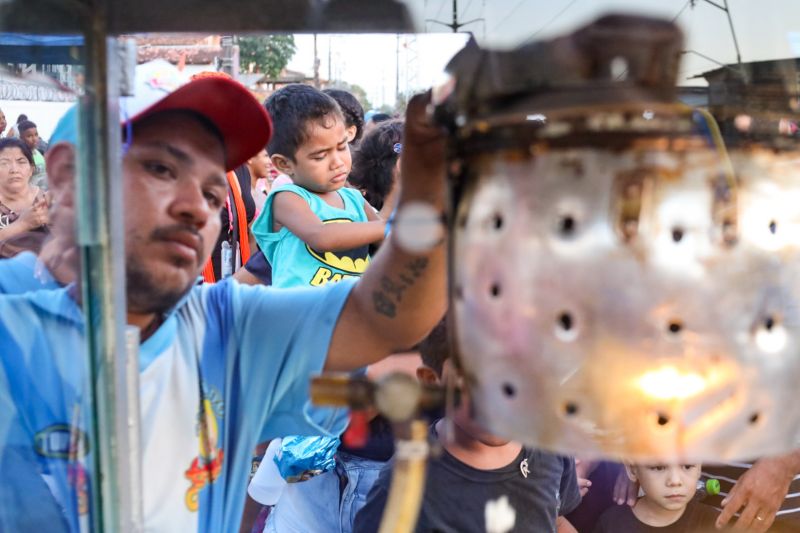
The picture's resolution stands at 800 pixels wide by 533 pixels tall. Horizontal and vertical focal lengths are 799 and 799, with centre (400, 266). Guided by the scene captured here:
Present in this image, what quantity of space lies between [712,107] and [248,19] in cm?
47

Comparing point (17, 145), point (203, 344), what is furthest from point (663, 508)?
point (17, 145)

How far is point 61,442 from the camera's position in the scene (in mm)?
1025

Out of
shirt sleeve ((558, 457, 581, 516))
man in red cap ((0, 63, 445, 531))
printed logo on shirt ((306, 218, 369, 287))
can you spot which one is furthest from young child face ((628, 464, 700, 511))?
man in red cap ((0, 63, 445, 531))

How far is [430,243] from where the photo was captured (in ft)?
2.91

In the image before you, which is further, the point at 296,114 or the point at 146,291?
the point at 296,114

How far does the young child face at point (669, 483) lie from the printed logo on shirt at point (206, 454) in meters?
1.16

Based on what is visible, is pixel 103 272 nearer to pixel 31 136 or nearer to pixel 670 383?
pixel 670 383

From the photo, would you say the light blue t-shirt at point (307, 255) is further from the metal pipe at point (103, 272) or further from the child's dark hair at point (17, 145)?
the metal pipe at point (103, 272)

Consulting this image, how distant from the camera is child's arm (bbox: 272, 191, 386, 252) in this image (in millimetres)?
2174

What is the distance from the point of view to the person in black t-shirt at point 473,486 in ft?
4.92

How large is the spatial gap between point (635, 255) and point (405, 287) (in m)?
0.55

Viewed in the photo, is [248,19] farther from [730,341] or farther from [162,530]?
[162,530]

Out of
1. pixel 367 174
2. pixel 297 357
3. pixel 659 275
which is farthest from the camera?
pixel 367 174

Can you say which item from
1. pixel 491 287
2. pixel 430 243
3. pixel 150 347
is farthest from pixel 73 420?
pixel 491 287
